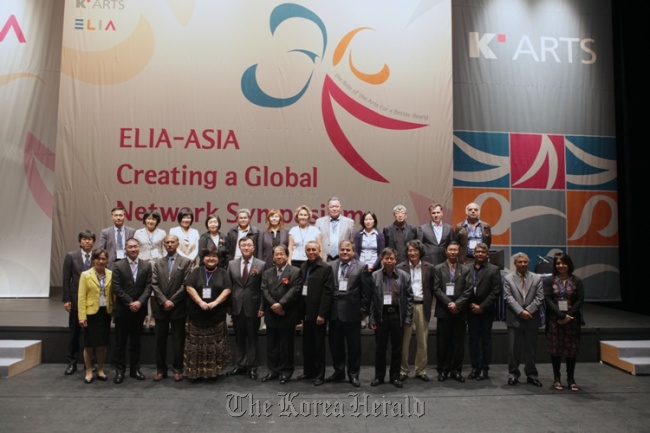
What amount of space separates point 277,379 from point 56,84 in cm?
569

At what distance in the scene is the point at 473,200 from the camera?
27.6ft

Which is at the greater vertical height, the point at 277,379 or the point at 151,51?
the point at 151,51

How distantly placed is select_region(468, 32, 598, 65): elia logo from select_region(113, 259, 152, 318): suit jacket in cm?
621

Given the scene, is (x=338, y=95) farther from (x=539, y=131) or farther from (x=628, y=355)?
(x=628, y=355)

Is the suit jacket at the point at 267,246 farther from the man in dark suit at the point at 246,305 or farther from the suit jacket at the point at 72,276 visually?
the suit jacket at the point at 72,276

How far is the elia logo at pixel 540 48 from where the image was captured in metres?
8.50

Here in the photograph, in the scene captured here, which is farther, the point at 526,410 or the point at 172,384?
the point at 172,384

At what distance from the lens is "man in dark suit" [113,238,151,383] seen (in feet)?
16.2

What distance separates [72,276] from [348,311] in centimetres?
268

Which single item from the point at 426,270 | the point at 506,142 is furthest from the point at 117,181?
the point at 506,142

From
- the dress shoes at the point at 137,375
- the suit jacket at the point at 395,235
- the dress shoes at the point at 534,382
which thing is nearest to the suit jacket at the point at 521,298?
the dress shoes at the point at 534,382

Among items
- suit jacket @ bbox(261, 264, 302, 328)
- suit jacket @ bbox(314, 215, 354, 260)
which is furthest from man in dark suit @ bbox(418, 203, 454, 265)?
suit jacket @ bbox(261, 264, 302, 328)

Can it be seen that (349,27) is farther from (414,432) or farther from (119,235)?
(414,432)

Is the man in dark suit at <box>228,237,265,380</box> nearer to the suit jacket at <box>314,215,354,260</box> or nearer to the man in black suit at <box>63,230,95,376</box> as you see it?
the suit jacket at <box>314,215,354,260</box>
